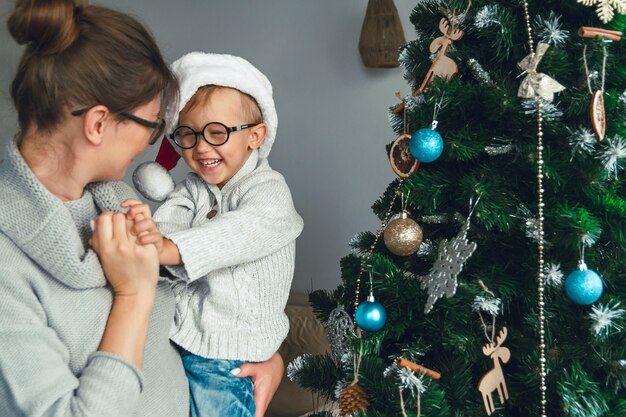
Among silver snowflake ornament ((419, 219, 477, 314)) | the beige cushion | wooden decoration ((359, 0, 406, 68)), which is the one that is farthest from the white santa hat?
the beige cushion

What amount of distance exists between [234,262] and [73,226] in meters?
0.32

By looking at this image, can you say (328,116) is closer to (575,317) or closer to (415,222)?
(415,222)

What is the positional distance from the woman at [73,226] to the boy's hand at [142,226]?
0.6 inches

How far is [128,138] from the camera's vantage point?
1.11 meters

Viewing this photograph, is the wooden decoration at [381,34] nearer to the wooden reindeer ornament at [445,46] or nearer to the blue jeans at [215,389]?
the wooden reindeer ornament at [445,46]

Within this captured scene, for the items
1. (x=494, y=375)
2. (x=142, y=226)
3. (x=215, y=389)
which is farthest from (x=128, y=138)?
(x=494, y=375)

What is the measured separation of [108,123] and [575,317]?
873 millimetres

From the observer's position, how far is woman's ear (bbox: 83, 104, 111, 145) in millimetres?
1042

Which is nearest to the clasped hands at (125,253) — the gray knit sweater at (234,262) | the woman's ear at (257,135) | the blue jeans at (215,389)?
the gray knit sweater at (234,262)

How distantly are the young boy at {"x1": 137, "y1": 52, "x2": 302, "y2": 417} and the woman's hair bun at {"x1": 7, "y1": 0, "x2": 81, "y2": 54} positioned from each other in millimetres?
344

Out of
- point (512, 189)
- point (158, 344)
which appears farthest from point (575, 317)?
point (158, 344)

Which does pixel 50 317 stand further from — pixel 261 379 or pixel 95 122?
pixel 261 379

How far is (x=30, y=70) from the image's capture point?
103 cm

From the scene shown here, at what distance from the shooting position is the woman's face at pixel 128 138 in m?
1.09
